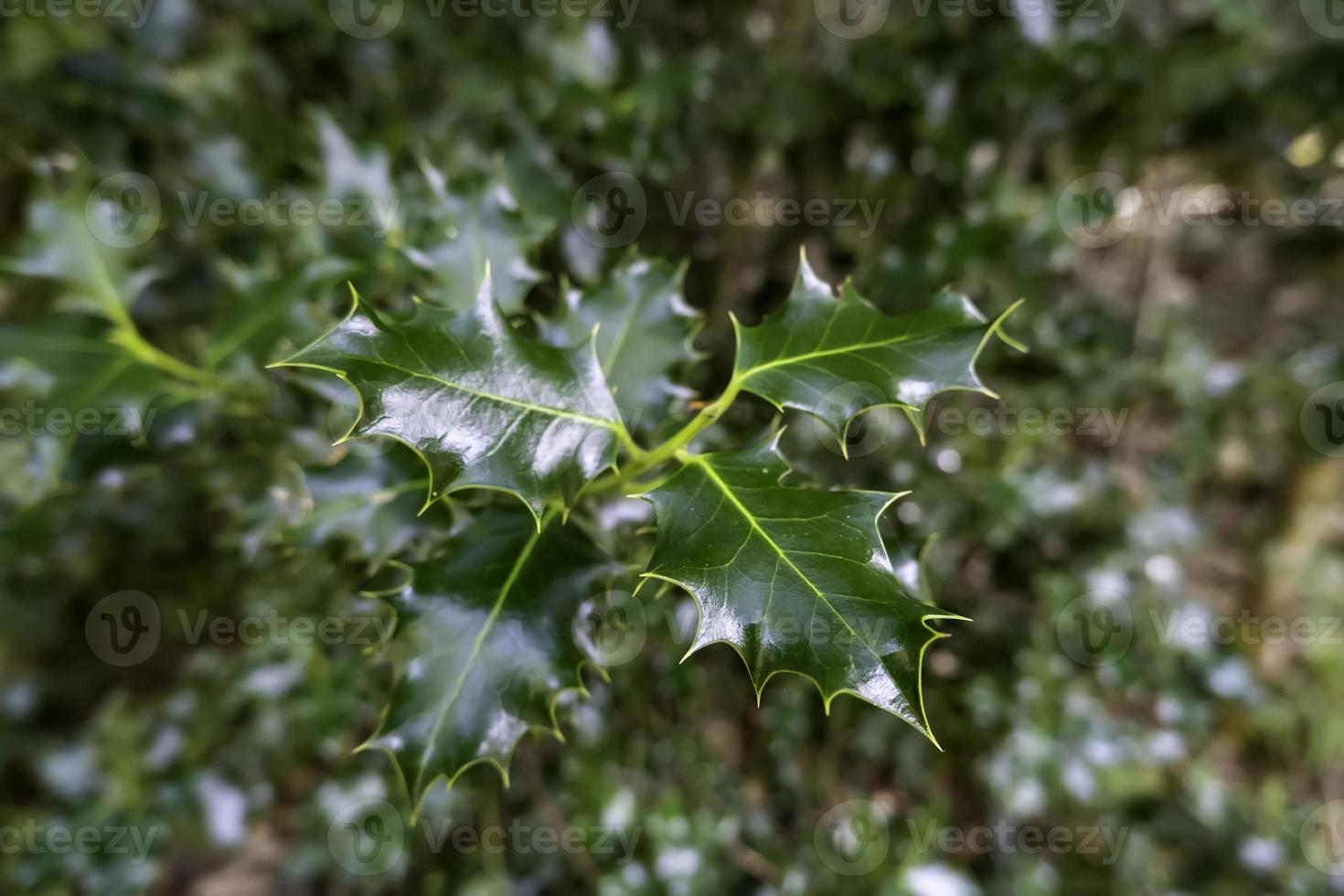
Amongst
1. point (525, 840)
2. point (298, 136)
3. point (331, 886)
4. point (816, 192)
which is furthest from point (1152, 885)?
point (298, 136)

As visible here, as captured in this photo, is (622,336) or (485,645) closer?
(485,645)

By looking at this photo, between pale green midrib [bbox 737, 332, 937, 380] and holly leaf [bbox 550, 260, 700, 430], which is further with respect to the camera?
holly leaf [bbox 550, 260, 700, 430]

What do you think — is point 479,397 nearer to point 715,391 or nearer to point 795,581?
point 795,581

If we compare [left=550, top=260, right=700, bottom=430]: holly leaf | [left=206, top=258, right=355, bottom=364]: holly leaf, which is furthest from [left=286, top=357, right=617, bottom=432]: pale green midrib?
[left=206, top=258, right=355, bottom=364]: holly leaf

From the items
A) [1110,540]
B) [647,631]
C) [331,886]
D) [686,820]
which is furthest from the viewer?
[331,886]

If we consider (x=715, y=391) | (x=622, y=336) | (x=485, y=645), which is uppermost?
(x=622, y=336)

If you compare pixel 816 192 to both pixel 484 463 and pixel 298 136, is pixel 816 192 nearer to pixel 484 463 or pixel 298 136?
pixel 298 136

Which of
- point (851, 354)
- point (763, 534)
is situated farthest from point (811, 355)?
point (763, 534)

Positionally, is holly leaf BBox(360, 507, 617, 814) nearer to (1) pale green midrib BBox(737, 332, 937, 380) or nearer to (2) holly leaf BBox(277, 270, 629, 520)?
(2) holly leaf BBox(277, 270, 629, 520)
